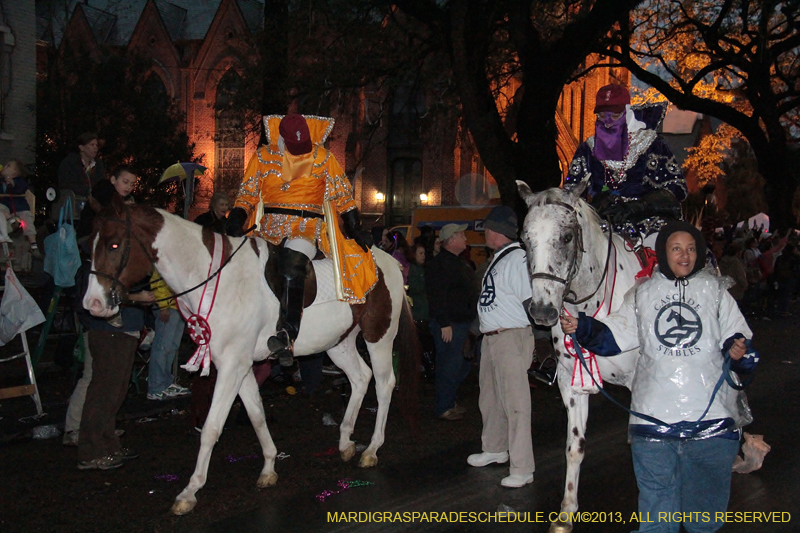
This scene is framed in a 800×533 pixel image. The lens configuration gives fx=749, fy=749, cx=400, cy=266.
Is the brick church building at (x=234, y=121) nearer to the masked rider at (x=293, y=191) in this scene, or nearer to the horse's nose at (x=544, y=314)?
the masked rider at (x=293, y=191)

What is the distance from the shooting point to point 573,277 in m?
4.90

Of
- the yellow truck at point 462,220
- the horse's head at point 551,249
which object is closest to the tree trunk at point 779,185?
the yellow truck at point 462,220

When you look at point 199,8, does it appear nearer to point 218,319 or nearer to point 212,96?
point 212,96

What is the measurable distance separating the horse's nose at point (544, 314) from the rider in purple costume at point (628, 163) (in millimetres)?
1603

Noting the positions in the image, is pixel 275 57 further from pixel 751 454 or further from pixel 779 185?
pixel 779 185

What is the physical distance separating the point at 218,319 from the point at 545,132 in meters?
9.84

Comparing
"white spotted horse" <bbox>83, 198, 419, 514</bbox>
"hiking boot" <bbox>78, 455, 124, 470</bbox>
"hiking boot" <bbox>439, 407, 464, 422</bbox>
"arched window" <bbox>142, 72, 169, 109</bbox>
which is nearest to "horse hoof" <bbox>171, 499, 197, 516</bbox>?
"white spotted horse" <bbox>83, 198, 419, 514</bbox>

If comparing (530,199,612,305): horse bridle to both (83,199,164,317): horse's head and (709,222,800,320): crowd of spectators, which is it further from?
(709,222,800,320): crowd of spectators

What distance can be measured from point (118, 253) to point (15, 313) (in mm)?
3103

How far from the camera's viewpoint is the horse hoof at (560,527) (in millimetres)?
5191

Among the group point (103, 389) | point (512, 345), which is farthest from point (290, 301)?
point (512, 345)

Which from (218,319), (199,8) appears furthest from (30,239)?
(199,8)

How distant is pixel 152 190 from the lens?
3159 centimetres

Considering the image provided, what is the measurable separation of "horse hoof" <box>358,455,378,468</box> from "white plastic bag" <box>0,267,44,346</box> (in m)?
3.76
